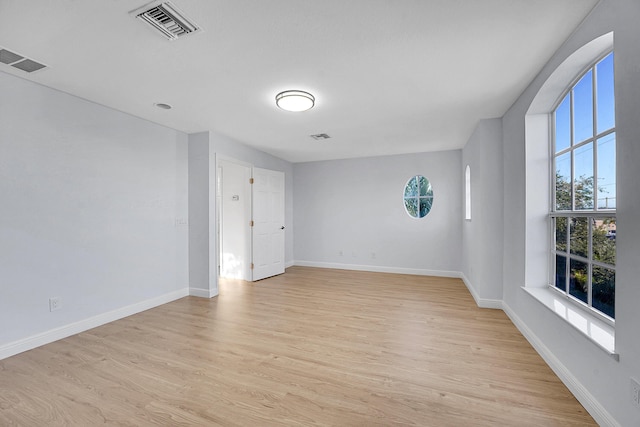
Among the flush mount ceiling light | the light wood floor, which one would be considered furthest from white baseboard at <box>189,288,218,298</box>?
the flush mount ceiling light

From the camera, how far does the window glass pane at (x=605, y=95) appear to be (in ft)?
5.87

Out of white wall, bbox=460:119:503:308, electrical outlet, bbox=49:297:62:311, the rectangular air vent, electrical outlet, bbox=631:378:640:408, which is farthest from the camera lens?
white wall, bbox=460:119:503:308

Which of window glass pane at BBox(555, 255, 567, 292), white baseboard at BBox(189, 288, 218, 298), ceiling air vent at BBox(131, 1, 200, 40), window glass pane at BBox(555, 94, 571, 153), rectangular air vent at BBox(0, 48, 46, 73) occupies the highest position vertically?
rectangular air vent at BBox(0, 48, 46, 73)

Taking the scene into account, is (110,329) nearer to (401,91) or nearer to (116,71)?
(116,71)

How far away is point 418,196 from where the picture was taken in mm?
5859

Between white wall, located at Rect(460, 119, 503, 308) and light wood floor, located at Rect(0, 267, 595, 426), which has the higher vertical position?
white wall, located at Rect(460, 119, 503, 308)

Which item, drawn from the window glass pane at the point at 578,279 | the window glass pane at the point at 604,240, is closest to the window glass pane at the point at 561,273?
the window glass pane at the point at 578,279

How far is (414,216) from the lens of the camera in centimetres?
589

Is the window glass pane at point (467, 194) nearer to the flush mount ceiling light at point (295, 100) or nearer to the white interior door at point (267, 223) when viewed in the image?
the flush mount ceiling light at point (295, 100)

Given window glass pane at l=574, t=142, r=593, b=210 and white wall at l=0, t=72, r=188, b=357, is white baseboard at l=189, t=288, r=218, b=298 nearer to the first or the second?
white wall at l=0, t=72, r=188, b=357

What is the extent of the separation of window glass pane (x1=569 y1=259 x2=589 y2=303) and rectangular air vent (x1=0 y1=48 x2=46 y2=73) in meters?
4.65

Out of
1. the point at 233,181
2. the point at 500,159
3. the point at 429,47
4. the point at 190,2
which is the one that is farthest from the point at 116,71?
the point at 500,159

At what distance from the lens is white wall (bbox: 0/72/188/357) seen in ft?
8.32

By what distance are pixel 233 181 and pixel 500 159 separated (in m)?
4.45
